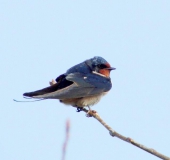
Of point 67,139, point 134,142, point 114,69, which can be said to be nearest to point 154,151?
point 134,142

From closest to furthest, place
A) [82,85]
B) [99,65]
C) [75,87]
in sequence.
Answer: [75,87]
[82,85]
[99,65]

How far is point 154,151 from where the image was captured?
77.5 inches

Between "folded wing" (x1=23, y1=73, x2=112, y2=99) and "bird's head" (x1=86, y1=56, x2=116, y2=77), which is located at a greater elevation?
"bird's head" (x1=86, y1=56, x2=116, y2=77)

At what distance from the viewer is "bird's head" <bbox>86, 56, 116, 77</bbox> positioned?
17.0ft

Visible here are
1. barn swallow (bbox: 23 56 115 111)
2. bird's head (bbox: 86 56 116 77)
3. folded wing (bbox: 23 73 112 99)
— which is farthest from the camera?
bird's head (bbox: 86 56 116 77)

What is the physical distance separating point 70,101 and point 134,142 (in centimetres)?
248

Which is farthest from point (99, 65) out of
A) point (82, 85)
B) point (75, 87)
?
point (75, 87)

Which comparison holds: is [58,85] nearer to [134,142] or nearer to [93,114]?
[93,114]

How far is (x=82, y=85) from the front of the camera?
4.80 meters

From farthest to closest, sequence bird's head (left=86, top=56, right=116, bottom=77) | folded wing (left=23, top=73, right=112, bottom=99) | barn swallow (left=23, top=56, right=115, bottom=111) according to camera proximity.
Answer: bird's head (left=86, top=56, right=116, bottom=77), barn swallow (left=23, top=56, right=115, bottom=111), folded wing (left=23, top=73, right=112, bottom=99)

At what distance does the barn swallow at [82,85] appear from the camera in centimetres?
435

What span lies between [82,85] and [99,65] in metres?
0.49

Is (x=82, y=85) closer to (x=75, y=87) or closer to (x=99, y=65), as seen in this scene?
(x=75, y=87)

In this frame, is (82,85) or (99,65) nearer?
(82,85)
